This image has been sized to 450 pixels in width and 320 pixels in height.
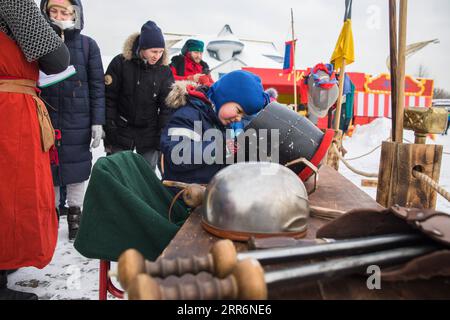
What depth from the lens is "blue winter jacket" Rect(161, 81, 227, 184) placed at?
64.7 inches

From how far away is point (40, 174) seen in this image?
183 centimetres

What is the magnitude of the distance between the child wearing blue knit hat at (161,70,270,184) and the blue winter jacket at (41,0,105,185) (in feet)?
3.39

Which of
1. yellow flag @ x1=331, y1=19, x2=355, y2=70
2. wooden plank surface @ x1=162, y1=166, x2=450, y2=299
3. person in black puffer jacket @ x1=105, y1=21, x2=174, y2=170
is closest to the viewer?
wooden plank surface @ x1=162, y1=166, x2=450, y2=299

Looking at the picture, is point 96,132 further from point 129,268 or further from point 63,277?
point 129,268

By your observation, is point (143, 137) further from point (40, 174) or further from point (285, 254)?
point (285, 254)

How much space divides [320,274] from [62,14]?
2.48m

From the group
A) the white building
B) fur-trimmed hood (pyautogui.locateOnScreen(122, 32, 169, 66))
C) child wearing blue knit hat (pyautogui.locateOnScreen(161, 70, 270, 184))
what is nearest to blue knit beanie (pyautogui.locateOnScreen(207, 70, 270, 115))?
child wearing blue knit hat (pyautogui.locateOnScreen(161, 70, 270, 184))

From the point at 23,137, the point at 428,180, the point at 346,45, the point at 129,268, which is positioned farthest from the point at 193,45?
the point at 129,268

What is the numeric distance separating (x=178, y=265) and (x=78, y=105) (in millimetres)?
2369

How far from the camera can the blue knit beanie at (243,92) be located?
5.76 feet

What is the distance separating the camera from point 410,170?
152 cm

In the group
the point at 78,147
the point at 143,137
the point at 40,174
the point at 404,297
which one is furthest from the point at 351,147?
the point at 404,297

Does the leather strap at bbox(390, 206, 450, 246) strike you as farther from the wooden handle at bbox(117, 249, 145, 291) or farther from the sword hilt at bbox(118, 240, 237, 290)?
the wooden handle at bbox(117, 249, 145, 291)

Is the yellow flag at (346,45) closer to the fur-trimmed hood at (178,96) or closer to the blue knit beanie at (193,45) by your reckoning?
the blue knit beanie at (193,45)
